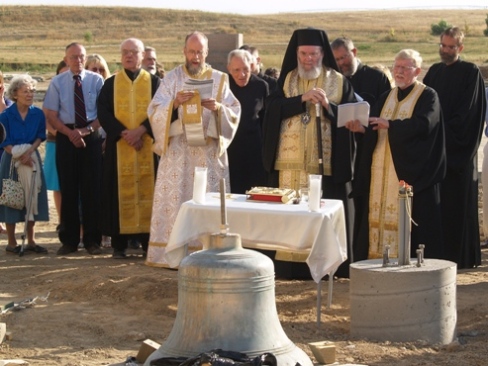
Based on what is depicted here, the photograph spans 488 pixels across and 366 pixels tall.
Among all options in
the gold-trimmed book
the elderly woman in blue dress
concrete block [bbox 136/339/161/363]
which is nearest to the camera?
concrete block [bbox 136/339/161/363]

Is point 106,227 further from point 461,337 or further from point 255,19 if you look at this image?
point 255,19

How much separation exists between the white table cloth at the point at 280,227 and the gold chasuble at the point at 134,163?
3.09 meters

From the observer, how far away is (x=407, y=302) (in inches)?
320

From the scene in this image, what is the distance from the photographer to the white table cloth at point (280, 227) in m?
8.42

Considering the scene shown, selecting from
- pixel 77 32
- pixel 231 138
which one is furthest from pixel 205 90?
pixel 77 32

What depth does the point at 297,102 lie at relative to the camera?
33.7ft

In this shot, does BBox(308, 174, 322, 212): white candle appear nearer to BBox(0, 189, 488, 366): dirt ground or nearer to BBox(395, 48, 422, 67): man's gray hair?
BBox(0, 189, 488, 366): dirt ground

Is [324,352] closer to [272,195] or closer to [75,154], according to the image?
[272,195]

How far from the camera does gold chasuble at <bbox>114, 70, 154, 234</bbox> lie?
11.9m

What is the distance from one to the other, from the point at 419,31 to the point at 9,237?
296 ft

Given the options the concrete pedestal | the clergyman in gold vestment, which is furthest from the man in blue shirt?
the concrete pedestal

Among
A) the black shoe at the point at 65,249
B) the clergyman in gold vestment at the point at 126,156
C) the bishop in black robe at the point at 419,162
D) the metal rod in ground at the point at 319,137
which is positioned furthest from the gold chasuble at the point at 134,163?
the bishop in black robe at the point at 419,162

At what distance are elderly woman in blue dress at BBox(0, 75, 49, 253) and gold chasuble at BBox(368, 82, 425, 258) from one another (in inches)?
147

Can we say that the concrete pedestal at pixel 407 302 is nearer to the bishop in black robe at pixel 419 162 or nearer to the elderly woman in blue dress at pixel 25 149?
the bishop in black robe at pixel 419 162
